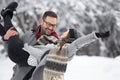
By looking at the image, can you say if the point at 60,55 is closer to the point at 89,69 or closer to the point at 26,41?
the point at 26,41

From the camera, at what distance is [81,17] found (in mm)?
10383

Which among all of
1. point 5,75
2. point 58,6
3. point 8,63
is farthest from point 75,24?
point 5,75

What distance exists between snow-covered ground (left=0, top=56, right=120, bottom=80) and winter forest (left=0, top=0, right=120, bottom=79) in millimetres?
1991

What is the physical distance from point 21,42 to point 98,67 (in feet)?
13.1

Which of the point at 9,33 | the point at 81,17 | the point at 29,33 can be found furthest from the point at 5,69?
the point at 9,33

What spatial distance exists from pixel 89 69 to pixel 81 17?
326 centimetres

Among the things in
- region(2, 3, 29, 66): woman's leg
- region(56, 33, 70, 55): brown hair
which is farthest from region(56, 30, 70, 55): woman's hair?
region(2, 3, 29, 66): woman's leg

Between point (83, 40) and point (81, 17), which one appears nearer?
point (83, 40)

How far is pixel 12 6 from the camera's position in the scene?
3.53 meters

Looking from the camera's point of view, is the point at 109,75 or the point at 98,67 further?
the point at 98,67

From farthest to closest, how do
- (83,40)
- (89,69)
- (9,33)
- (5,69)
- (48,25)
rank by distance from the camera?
1. (5,69)
2. (89,69)
3. (48,25)
4. (9,33)
5. (83,40)

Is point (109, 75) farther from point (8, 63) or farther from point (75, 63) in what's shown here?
point (8, 63)

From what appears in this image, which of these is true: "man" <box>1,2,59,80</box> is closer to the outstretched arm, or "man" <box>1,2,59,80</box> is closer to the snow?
the outstretched arm

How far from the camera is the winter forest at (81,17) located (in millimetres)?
10016
